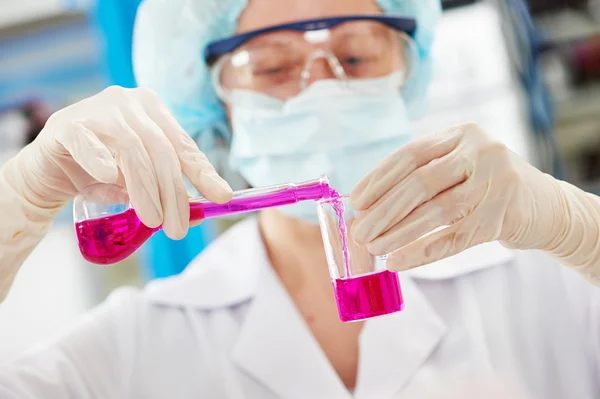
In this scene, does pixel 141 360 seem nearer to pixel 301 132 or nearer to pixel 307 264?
pixel 307 264

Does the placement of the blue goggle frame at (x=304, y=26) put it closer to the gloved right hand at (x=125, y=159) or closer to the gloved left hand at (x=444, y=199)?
the gloved right hand at (x=125, y=159)

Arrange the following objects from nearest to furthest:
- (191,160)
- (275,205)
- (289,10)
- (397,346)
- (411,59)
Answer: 1. (275,205)
2. (191,160)
3. (397,346)
4. (289,10)
5. (411,59)

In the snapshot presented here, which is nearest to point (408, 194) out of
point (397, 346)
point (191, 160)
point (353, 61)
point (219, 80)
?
point (191, 160)

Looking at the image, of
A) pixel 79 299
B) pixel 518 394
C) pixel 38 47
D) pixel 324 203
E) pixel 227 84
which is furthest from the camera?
pixel 79 299

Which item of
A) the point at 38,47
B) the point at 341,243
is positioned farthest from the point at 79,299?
the point at 341,243

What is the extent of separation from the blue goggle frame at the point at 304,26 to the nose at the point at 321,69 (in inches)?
2.6

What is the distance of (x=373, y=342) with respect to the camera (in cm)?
153

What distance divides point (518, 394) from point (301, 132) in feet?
2.45

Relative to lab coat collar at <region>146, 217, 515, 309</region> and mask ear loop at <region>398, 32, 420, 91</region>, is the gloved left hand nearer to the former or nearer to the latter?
lab coat collar at <region>146, 217, 515, 309</region>

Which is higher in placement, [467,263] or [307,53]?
[307,53]

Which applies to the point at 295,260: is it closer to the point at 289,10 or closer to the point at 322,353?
the point at 322,353

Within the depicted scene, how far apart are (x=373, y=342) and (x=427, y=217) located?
0.48 m

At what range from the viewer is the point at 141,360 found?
5.08ft

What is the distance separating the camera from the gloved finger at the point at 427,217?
115cm
